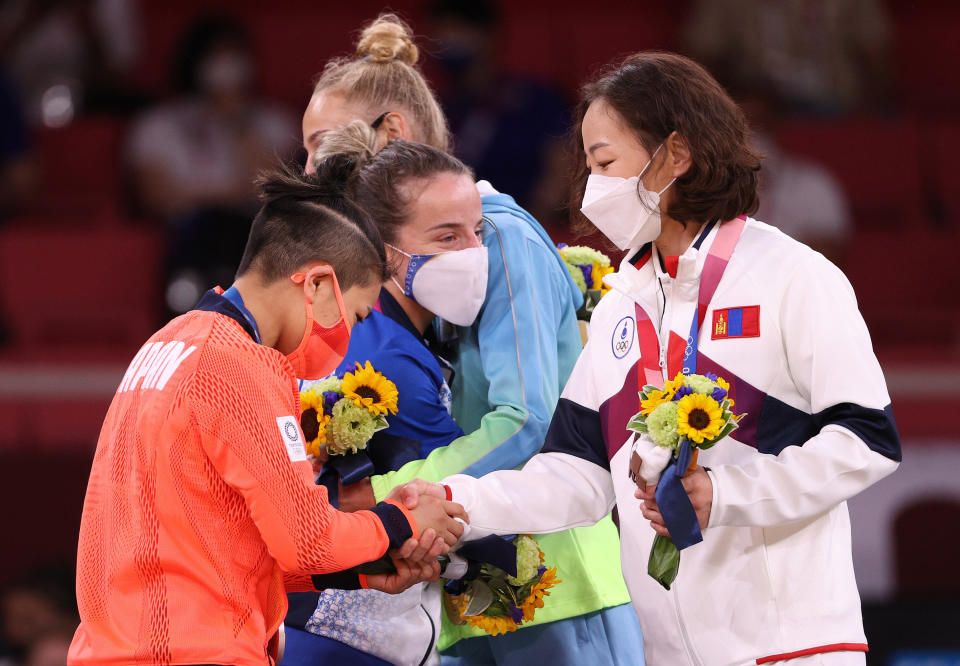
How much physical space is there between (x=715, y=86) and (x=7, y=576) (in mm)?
4720

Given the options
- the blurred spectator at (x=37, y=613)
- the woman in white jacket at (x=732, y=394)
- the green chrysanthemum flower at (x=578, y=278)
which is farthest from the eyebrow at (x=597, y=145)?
the blurred spectator at (x=37, y=613)

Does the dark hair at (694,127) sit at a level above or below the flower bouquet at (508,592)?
above

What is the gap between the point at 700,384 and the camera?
2.77m

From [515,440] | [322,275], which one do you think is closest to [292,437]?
[322,275]

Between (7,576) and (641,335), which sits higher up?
(641,335)

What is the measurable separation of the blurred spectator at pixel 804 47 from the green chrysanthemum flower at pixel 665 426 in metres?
5.45

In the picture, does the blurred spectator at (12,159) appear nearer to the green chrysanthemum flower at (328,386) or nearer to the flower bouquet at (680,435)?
the green chrysanthemum flower at (328,386)

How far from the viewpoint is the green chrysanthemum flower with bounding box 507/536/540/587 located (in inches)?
128

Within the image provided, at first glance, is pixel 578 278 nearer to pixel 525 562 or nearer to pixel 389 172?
pixel 389 172

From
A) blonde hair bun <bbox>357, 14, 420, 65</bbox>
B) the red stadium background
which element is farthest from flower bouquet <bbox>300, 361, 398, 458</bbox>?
the red stadium background

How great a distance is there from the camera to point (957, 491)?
6.41m

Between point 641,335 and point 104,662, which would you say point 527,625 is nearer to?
point 641,335

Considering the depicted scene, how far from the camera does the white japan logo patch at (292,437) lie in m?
2.77

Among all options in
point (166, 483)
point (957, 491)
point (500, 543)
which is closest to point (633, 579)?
point (500, 543)
